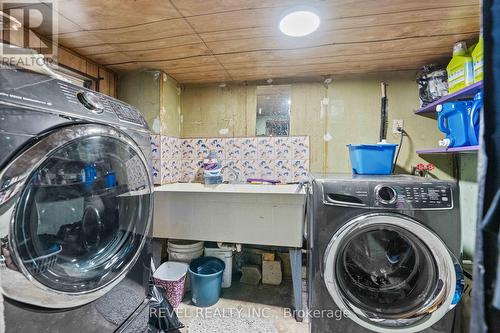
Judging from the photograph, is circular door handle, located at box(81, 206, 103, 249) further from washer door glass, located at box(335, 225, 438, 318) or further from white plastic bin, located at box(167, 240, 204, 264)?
washer door glass, located at box(335, 225, 438, 318)

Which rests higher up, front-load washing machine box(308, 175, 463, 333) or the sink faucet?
the sink faucet

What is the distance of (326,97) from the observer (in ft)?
6.88

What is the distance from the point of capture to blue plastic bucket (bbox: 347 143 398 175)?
162 centimetres

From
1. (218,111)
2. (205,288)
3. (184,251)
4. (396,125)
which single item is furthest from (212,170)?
(396,125)

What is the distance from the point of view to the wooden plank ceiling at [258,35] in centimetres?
113

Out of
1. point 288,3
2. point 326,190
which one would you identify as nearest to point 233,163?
point 326,190

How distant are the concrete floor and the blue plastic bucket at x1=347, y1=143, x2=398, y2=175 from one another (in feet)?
3.84

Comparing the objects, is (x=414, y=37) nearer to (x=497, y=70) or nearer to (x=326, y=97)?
(x=326, y=97)

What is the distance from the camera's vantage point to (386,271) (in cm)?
130

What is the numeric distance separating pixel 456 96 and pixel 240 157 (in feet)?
5.45

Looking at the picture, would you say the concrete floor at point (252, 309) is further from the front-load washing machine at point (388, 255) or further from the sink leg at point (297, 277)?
the front-load washing machine at point (388, 255)

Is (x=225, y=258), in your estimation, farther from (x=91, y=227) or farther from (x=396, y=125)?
(x=396, y=125)

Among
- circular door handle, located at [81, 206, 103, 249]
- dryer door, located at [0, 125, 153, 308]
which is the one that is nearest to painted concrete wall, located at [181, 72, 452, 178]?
dryer door, located at [0, 125, 153, 308]

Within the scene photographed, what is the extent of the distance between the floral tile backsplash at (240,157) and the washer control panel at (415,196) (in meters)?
0.96
